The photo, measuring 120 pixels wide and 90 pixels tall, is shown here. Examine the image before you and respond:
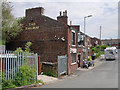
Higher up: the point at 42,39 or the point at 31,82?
the point at 42,39

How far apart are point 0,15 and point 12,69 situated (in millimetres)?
10615

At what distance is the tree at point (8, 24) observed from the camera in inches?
758

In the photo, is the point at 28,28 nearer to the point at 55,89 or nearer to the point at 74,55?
the point at 74,55

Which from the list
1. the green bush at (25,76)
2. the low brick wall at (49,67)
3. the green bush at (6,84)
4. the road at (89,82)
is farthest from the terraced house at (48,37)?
the green bush at (6,84)

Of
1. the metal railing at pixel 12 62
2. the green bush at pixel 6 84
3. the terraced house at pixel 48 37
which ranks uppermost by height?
the terraced house at pixel 48 37

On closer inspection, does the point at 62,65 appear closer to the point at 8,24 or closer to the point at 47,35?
the point at 47,35

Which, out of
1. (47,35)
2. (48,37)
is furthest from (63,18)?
(48,37)

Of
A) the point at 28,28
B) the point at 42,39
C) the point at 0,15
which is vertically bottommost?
the point at 42,39

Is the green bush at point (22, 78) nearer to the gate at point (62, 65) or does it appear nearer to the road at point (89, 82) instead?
the road at point (89, 82)

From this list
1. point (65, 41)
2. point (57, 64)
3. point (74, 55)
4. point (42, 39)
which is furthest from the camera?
point (74, 55)

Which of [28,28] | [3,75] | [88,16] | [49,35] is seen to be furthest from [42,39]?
[3,75]

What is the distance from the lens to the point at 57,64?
15453 millimetres

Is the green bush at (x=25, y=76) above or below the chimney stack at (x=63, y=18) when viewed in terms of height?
below

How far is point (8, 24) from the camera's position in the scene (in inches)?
781
